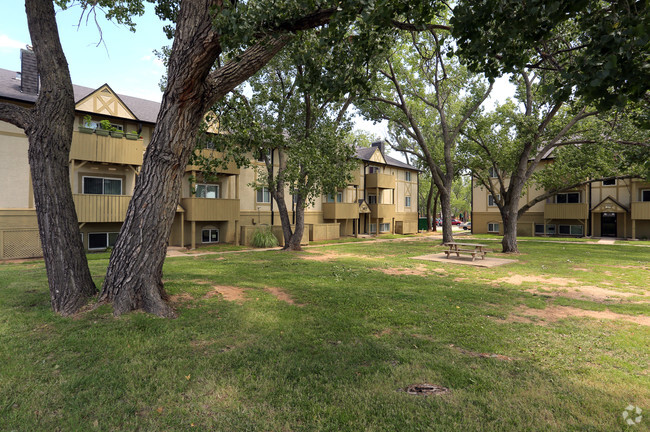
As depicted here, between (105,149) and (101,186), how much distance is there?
94.9 inches

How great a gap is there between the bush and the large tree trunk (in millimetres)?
15696

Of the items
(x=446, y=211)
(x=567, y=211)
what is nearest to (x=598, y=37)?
(x=446, y=211)

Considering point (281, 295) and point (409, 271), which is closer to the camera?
point (281, 295)

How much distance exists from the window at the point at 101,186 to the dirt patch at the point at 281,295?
14897 mm

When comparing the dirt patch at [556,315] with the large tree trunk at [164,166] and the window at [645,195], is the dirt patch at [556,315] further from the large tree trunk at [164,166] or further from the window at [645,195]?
the window at [645,195]

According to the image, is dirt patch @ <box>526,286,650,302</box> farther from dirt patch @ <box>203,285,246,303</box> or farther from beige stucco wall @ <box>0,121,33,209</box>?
beige stucco wall @ <box>0,121,33,209</box>

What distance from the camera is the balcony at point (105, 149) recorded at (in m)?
16.6

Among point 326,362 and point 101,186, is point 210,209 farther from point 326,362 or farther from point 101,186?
point 326,362

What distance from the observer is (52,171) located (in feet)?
20.5

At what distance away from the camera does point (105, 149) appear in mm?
17406

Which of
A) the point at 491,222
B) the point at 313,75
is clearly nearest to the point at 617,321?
the point at 313,75

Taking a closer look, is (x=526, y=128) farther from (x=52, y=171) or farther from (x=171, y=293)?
(x=52, y=171)

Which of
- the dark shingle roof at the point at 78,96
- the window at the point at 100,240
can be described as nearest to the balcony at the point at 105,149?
the dark shingle roof at the point at 78,96

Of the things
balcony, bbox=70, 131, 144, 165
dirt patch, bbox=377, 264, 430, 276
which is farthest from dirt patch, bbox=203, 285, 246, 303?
balcony, bbox=70, 131, 144, 165
